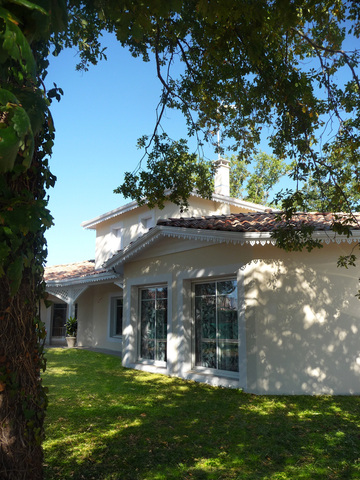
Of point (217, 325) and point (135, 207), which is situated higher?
point (135, 207)

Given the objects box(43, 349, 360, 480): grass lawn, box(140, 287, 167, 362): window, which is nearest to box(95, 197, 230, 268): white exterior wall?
box(140, 287, 167, 362): window

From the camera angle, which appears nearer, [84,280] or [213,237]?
[213,237]

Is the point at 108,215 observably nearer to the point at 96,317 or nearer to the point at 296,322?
the point at 96,317


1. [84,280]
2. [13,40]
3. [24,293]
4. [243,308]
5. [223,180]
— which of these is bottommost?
[243,308]

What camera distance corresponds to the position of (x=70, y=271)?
20.7m

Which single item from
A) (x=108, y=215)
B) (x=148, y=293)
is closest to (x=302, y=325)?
(x=148, y=293)

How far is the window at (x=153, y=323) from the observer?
10952mm

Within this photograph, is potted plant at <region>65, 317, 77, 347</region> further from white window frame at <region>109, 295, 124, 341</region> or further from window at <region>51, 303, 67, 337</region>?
window at <region>51, 303, 67, 337</region>

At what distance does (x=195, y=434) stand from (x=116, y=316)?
12.6 metres

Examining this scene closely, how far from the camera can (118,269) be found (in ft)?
42.3

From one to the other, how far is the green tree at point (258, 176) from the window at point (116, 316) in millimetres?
17013

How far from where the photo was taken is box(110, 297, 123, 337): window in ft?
57.7

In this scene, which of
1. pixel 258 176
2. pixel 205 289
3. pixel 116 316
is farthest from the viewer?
pixel 258 176

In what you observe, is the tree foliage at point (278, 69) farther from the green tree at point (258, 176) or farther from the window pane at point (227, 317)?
the green tree at point (258, 176)
